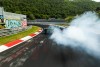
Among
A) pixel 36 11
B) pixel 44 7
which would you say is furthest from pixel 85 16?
pixel 44 7

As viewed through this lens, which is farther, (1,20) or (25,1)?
(25,1)

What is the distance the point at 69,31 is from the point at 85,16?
4993 mm

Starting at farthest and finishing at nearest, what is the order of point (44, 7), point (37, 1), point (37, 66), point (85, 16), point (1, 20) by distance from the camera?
point (37, 1) < point (44, 7) < point (1, 20) < point (85, 16) < point (37, 66)

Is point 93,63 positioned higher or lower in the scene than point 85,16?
lower

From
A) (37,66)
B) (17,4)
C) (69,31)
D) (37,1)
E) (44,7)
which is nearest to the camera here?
(37,66)

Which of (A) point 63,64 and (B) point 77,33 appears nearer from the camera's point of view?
(A) point 63,64

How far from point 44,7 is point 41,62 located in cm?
13859

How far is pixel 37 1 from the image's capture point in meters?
161

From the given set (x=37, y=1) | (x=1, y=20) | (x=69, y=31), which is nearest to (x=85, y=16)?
(x=69, y=31)

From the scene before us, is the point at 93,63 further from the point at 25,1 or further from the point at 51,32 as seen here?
the point at 25,1

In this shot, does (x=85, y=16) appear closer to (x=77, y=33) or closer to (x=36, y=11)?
(x=77, y=33)

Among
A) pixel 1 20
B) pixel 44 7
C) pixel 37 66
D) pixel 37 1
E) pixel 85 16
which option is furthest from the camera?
pixel 37 1

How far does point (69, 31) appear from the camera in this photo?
3109cm

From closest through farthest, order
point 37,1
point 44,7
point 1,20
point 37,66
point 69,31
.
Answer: point 37,66
point 69,31
point 1,20
point 44,7
point 37,1
